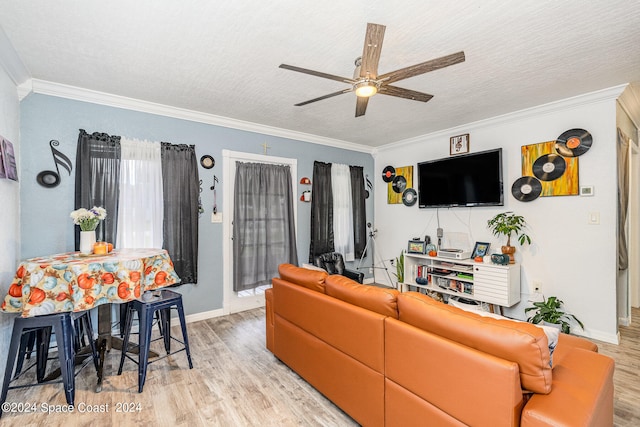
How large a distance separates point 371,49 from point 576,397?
74.4 inches

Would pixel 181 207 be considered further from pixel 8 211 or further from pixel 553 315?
pixel 553 315

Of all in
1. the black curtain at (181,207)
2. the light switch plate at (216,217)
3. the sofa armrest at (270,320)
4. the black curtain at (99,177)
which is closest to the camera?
the sofa armrest at (270,320)

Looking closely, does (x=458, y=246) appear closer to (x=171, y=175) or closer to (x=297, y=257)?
(x=297, y=257)

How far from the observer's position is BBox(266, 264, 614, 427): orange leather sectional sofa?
1.12m

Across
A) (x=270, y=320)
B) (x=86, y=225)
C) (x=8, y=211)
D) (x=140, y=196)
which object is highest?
(x=140, y=196)

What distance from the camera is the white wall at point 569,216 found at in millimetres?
2973

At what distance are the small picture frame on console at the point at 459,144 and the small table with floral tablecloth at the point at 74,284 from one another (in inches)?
160

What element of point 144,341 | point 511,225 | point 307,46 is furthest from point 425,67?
point 144,341

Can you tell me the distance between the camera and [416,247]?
14.6 ft

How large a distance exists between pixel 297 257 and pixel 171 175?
2.04m

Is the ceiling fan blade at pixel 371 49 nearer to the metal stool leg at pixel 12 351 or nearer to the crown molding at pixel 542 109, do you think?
the crown molding at pixel 542 109

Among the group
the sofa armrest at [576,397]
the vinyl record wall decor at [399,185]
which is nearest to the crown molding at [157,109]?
the vinyl record wall decor at [399,185]

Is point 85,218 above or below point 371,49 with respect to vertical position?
below

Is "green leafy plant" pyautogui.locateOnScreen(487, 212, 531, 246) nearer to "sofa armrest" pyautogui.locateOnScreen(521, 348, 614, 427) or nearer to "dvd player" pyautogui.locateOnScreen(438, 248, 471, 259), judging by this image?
"dvd player" pyautogui.locateOnScreen(438, 248, 471, 259)
